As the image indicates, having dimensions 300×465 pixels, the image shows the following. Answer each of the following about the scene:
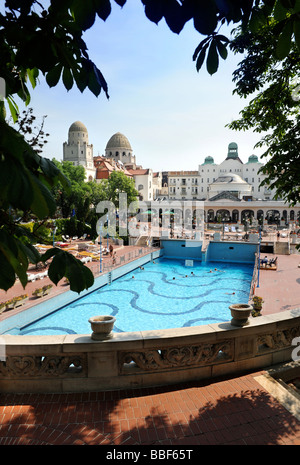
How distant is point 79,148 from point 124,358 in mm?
85589

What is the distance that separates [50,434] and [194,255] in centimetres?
3216

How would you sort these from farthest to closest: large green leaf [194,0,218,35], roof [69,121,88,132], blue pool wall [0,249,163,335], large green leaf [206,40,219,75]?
roof [69,121,88,132] → blue pool wall [0,249,163,335] → large green leaf [206,40,219,75] → large green leaf [194,0,218,35]

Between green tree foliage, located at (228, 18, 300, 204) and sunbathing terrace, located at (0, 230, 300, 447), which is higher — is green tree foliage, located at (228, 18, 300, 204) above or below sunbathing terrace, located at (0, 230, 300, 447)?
above

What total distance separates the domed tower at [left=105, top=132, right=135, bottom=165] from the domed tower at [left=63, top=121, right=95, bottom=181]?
1609 cm

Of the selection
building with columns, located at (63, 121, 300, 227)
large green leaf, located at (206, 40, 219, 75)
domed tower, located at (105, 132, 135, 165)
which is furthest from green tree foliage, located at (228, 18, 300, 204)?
domed tower, located at (105, 132, 135, 165)

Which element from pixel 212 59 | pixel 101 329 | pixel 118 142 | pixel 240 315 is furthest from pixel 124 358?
pixel 118 142

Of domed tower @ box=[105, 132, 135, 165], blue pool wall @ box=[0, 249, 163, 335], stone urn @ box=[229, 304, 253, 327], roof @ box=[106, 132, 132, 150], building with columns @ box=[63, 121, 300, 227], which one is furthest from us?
roof @ box=[106, 132, 132, 150]

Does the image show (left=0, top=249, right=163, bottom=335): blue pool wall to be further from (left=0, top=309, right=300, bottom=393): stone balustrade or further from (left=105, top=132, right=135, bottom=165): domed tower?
(left=105, top=132, right=135, bottom=165): domed tower

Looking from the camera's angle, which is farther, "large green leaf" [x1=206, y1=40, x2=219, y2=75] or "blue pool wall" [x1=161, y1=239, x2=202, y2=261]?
"blue pool wall" [x1=161, y1=239, x2=202, y2=261]

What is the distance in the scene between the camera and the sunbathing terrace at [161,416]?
4016mm

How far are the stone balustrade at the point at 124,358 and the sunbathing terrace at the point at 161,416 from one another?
0.16 m

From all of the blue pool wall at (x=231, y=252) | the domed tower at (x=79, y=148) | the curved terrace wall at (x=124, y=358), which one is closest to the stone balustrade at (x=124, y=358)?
the curved terrace wall at (x=124, y=358)

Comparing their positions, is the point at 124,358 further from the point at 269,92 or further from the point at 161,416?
the point at 269,92

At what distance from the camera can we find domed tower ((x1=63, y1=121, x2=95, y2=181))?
82637mm
